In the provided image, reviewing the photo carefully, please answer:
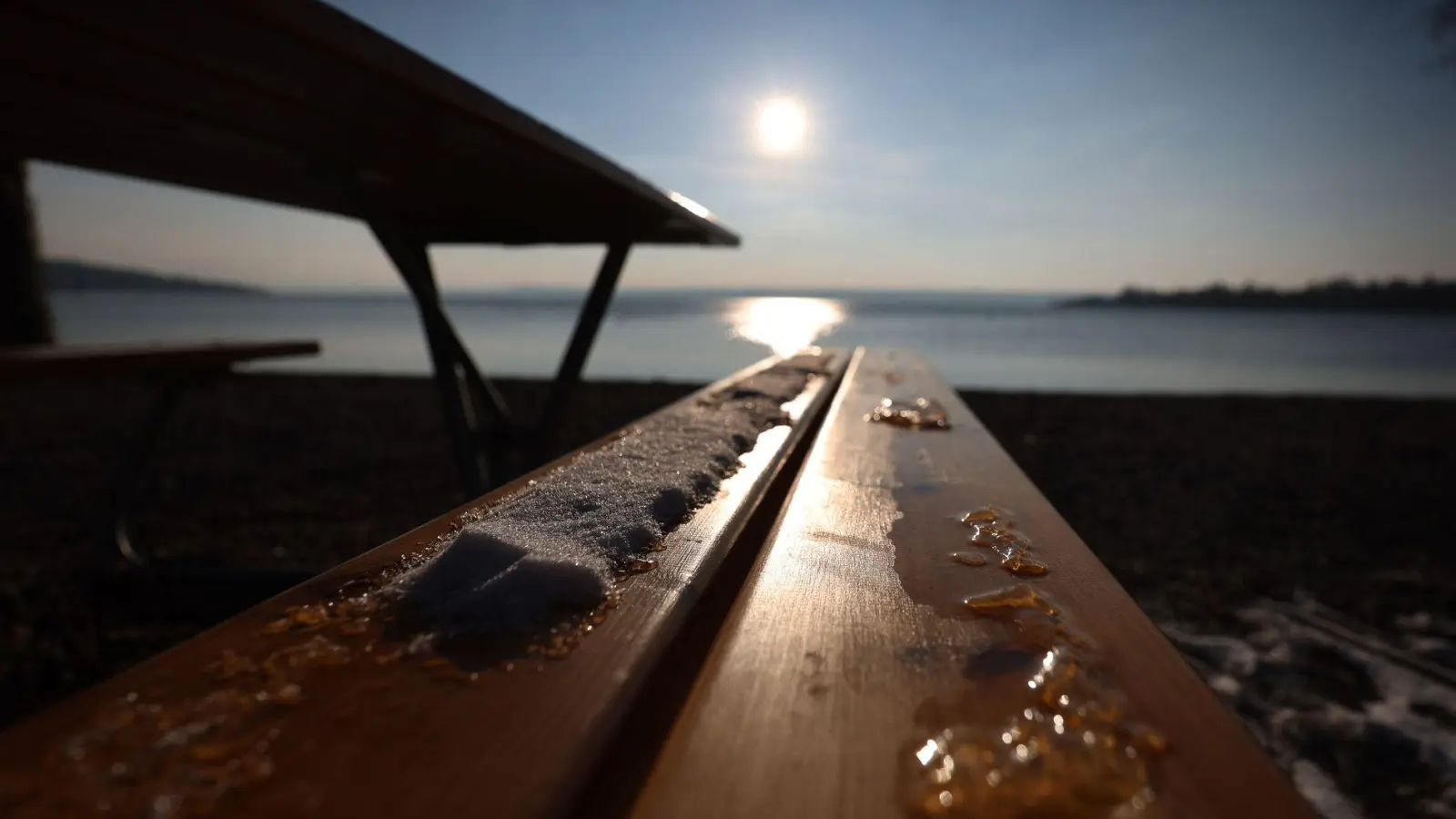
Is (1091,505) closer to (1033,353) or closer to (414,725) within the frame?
(414,725)

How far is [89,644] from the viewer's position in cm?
229

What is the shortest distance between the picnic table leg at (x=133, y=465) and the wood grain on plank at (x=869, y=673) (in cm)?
317

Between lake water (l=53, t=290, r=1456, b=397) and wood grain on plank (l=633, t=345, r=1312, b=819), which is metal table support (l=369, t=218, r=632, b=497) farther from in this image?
lake water (l=53, t=290, r=1456, b=397)

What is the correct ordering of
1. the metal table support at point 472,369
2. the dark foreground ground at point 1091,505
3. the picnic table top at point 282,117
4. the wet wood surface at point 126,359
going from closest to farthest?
the picnic table top at point 282,117
the wet wood surface at point 126,359
the dark foreground ground at point 1091,505
the metal table support at point 472,369

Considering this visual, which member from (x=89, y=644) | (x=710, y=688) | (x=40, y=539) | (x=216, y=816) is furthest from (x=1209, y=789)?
(x=40, y=539)

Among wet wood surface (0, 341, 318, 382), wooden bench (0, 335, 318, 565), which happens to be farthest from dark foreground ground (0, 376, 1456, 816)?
wet wood surface (0, 341, 318, 382)

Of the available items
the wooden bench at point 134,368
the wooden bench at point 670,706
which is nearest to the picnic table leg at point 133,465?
the wooden bench at point 134,368

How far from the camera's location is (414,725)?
0.40 meters

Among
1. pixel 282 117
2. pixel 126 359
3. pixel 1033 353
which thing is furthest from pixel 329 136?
pixel 1033 353

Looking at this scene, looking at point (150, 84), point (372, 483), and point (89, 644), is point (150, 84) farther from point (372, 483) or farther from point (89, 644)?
point (372, 483)

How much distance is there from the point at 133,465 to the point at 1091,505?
5051mm

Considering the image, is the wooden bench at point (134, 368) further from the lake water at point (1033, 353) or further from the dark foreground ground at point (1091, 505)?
the lake water at point (1033, 353)

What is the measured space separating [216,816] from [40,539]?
439cm

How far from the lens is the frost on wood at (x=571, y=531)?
0.53m
